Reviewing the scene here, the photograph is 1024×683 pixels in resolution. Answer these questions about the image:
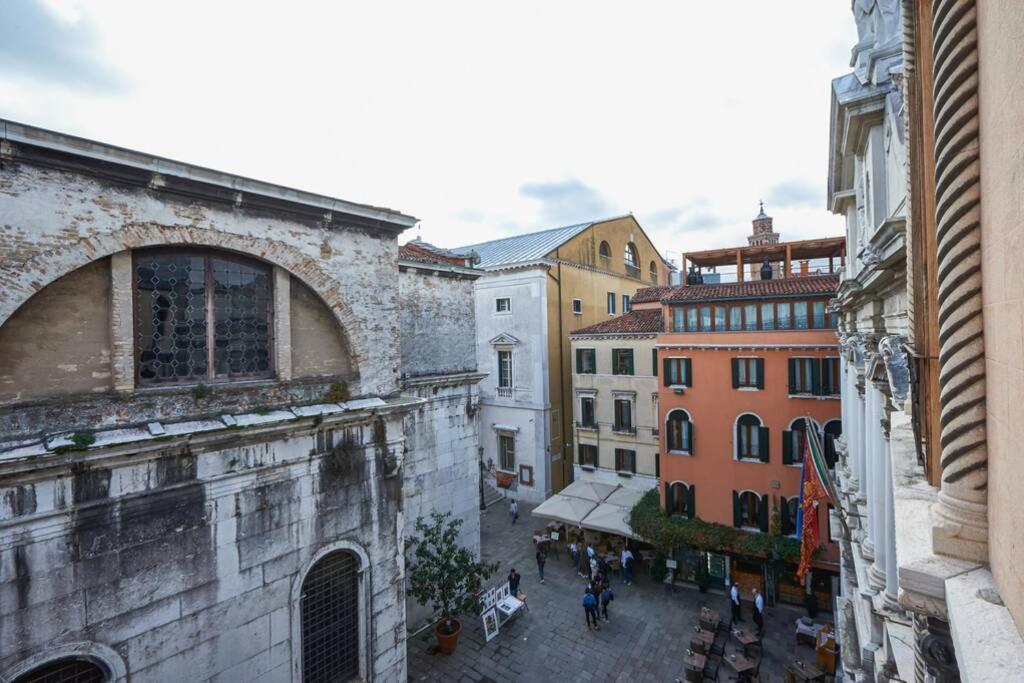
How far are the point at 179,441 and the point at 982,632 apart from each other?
828 cm

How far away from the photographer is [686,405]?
1766 cm

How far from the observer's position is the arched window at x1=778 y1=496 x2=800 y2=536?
15.5m

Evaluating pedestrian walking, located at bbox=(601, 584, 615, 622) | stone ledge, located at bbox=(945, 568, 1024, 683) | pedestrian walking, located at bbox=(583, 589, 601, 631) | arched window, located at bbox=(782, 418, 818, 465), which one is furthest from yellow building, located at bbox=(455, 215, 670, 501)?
stone ledge, located at bbox=(945, 568, 1024, 683)

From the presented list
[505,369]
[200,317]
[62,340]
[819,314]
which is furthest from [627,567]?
[62,340]

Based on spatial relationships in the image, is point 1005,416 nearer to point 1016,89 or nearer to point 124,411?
point 1016,89

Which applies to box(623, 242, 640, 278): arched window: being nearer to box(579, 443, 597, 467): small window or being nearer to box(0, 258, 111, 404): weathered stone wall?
box(579, 443, 597, 467): small window

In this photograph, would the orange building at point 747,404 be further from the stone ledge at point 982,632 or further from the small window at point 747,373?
the stone ledge at point 982,632

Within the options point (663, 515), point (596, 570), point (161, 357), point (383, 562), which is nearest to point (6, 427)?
point (161, 357)

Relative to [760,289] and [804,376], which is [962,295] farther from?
[760,289]

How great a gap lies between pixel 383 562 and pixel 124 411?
524 cm

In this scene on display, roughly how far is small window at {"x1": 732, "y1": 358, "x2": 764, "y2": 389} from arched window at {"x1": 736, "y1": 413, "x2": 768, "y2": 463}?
40.5 inches

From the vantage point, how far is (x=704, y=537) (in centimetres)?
1595

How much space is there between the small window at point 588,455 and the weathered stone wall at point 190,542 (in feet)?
44.6

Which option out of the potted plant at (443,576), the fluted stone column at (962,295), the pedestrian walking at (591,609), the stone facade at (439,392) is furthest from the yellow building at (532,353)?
the fluted stone column at (962,295)
